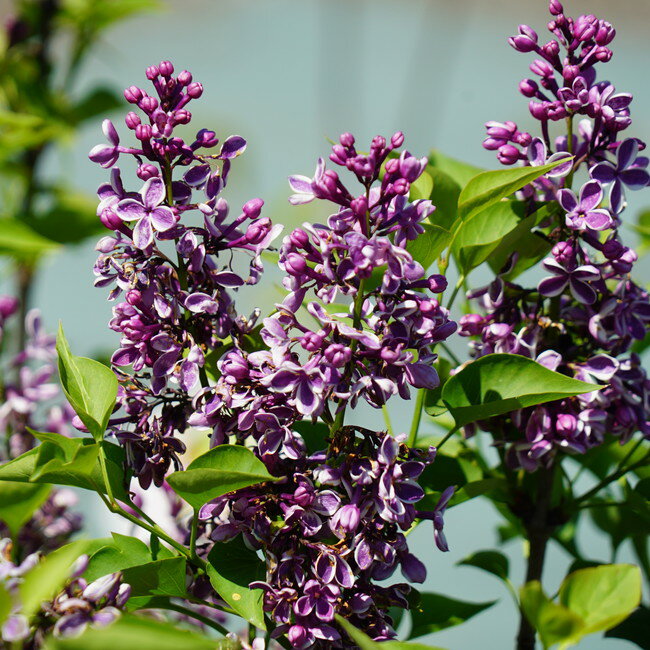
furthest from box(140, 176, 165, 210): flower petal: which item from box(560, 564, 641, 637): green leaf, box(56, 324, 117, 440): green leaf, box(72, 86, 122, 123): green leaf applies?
box(72, 86, 122, 123): green leaf

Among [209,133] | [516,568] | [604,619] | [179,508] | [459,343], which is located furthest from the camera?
[516,568]

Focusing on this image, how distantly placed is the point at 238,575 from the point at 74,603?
0.12m

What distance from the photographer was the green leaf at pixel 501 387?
569 millimetres

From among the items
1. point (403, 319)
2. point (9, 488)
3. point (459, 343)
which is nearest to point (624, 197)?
point (403, 319)

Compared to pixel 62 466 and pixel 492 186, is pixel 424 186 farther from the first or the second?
pixel 62 466

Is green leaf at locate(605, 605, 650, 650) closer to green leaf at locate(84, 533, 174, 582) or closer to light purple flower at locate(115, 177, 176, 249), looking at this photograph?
green leaf at locate(84, 533, 174, 582)

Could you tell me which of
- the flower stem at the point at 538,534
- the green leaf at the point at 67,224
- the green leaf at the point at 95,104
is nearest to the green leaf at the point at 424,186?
the flower stem at the point at 538,534

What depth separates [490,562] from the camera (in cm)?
74

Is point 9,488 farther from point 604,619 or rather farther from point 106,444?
point 604,619

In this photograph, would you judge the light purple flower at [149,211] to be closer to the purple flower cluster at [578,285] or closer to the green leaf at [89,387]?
the green leaf at [89,387]

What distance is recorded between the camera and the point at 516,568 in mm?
1798

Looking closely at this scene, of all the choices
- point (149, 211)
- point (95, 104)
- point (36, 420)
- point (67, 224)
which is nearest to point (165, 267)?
point (149, 211)

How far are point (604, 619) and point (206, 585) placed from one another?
0.90ft

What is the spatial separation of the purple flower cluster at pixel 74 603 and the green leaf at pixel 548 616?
227 millimetres
